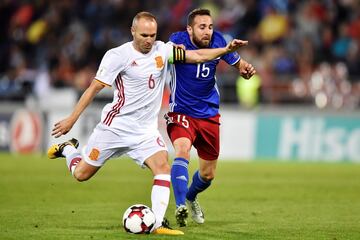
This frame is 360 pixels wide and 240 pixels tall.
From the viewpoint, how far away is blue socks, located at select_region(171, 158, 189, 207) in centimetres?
914

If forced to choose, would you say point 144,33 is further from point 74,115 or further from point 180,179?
point 180,179

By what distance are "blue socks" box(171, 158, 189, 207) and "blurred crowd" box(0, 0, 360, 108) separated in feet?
40.1

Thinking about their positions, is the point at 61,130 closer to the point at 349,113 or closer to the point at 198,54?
the point at 198,54

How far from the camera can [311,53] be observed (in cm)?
2203

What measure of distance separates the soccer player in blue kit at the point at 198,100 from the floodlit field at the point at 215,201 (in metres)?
0.61

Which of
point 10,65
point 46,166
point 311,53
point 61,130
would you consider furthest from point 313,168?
point 61,130

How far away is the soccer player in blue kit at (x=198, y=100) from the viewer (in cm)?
995

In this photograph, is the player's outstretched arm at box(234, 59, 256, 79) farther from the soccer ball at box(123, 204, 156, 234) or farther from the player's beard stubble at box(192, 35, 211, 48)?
the soccer ball at box(123, 204, 156, 234)

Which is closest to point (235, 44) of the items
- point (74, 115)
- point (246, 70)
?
point (246, 70)

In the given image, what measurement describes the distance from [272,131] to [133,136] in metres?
11.8

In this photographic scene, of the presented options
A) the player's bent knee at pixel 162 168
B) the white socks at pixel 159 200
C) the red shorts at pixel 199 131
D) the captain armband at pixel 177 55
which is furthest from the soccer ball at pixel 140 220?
the captain armband at pixel 177 55

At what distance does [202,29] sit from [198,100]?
0.85 m

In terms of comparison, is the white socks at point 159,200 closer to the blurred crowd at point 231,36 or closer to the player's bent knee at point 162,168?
the player's bent knee at point 162,168

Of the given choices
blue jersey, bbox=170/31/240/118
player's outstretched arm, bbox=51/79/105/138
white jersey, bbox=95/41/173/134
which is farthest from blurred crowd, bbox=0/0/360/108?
player's outstretched arm, bbox=51/79/105/138
